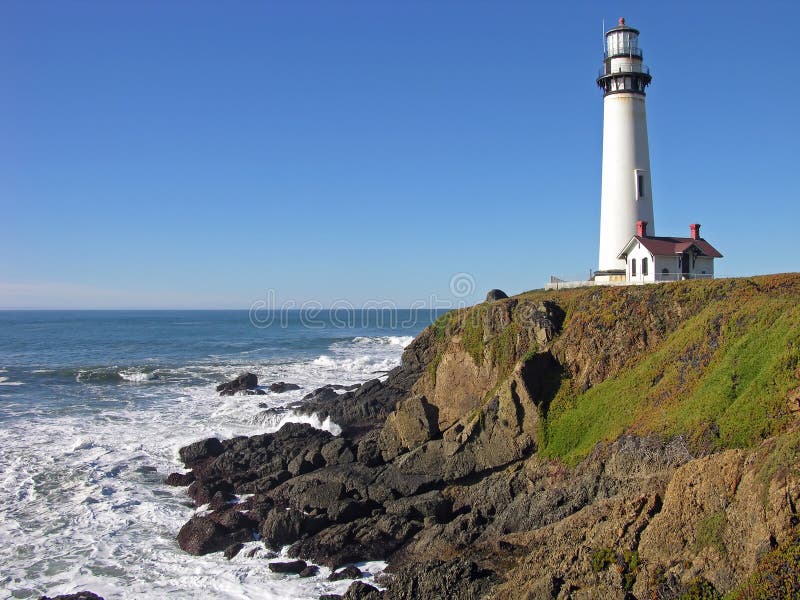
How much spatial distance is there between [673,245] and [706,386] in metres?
13.1

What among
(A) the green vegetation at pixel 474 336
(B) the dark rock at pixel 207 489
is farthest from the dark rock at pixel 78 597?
(A) the green vegetation at pixel 474 336

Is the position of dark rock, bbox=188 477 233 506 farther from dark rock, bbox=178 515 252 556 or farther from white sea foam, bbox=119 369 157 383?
white sea foam, bbox=119 369 157 383

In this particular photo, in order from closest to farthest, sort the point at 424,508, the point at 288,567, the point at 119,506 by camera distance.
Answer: the point at 288,567 → the point at 424,508 → the point at 119,506

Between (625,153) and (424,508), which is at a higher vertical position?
(625,153)

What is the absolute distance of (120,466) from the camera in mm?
24281

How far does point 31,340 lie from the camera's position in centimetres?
8112

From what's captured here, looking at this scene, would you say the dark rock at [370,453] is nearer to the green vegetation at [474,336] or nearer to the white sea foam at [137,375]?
the green vegetation at [474,336]

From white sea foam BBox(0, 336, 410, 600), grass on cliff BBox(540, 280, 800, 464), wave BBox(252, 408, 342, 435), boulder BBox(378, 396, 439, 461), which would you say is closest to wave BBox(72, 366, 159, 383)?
white sea foam BBox(0, 336, 410, 600)

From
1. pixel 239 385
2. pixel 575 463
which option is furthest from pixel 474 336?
pixel 239 385

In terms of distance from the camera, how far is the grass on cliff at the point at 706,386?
46.9 ft

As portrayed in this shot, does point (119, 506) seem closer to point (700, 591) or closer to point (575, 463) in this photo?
point (575, 463)

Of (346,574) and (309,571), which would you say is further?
(309,571)

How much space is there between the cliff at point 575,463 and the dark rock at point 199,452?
107 millimetres

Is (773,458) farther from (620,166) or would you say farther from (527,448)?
(620,166)
